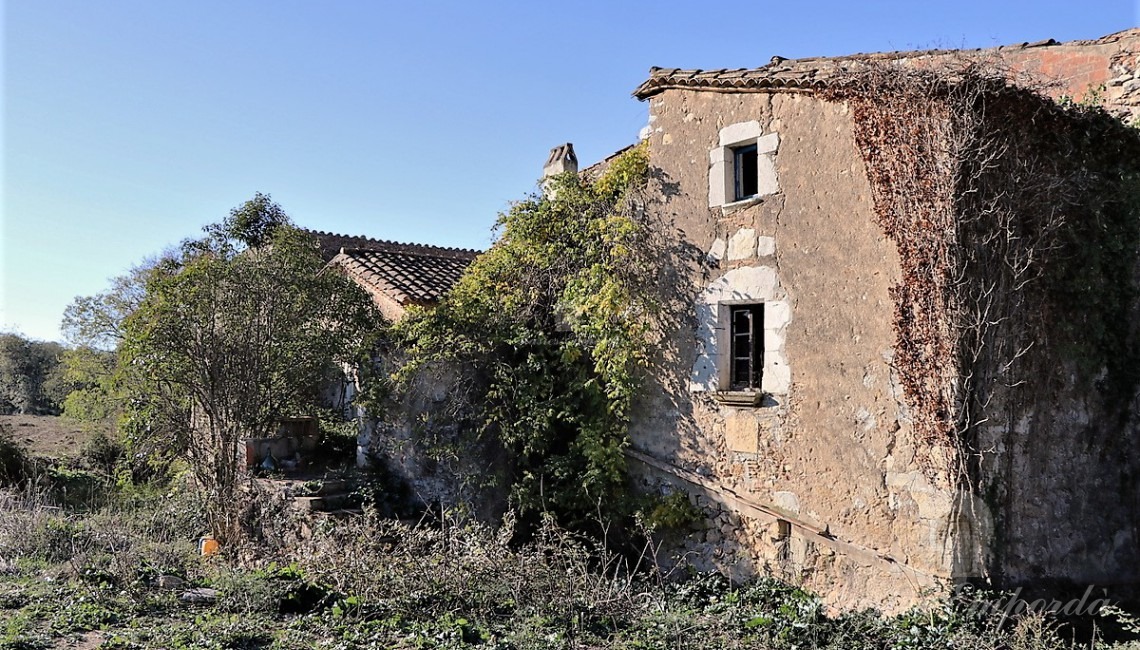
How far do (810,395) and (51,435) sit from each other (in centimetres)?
1622

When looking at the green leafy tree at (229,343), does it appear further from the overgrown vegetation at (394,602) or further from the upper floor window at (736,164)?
the upper floor window at (736,164)

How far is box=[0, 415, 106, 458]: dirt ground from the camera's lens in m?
14.7


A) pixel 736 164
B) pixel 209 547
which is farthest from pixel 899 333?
pixel 209 547

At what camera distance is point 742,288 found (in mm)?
8570

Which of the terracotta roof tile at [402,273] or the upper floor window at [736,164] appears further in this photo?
the terracotta roof tile at [402,273]

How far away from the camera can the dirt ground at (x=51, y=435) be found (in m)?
14.7

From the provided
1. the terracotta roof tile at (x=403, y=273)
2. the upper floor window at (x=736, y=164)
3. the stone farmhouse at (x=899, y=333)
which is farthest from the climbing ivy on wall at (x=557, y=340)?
the upper floor window at (x=736, y=164)

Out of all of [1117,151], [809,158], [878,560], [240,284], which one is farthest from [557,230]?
[1117,151]

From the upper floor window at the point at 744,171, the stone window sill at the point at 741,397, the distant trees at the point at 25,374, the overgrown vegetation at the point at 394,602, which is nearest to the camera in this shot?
the overgrown vegetation at the point at 394,602

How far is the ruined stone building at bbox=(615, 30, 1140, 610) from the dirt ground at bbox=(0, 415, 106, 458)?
10.9 m

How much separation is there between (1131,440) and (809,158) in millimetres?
4706

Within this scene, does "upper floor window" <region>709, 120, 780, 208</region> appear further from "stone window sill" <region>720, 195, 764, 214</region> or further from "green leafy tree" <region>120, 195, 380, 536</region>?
"green leafy tree" <region>120, 195, 380, 536</region>

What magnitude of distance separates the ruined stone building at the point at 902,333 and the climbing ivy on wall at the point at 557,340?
62 cm

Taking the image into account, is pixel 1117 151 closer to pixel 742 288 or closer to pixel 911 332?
pixel 911 332
